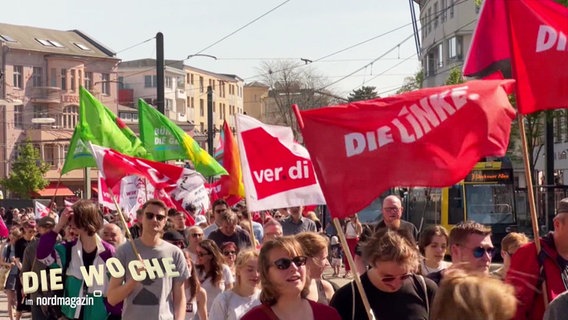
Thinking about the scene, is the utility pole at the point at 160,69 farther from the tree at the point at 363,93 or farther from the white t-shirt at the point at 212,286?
the tree at the point at 363,93

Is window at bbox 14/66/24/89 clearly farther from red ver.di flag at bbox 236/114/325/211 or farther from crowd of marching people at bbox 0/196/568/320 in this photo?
red ver.di flag at bbox 236/114/325/211

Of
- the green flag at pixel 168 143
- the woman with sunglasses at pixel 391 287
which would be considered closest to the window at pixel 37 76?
the green flag at pixel 168 143

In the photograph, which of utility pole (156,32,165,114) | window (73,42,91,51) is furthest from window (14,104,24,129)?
utility pole (156,32,165,114)

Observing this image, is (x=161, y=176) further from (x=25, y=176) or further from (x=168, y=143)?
(x=25, y=176)

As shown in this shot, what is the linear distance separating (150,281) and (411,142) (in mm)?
2335

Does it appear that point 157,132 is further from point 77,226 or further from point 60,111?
point 60,111

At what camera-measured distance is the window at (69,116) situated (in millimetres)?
85938

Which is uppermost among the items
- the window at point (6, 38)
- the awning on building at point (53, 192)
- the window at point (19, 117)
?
the window at point (6, 38)

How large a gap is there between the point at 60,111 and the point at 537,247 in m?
80.8

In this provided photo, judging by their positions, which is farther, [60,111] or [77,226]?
[60,111]

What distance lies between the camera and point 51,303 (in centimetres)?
984

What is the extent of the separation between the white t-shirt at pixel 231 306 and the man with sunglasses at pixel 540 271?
1.76m

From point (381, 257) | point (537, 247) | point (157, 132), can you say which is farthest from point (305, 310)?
point (157, 132)

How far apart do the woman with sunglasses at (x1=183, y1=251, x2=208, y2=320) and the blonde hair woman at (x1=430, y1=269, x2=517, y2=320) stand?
4793 millimetres
